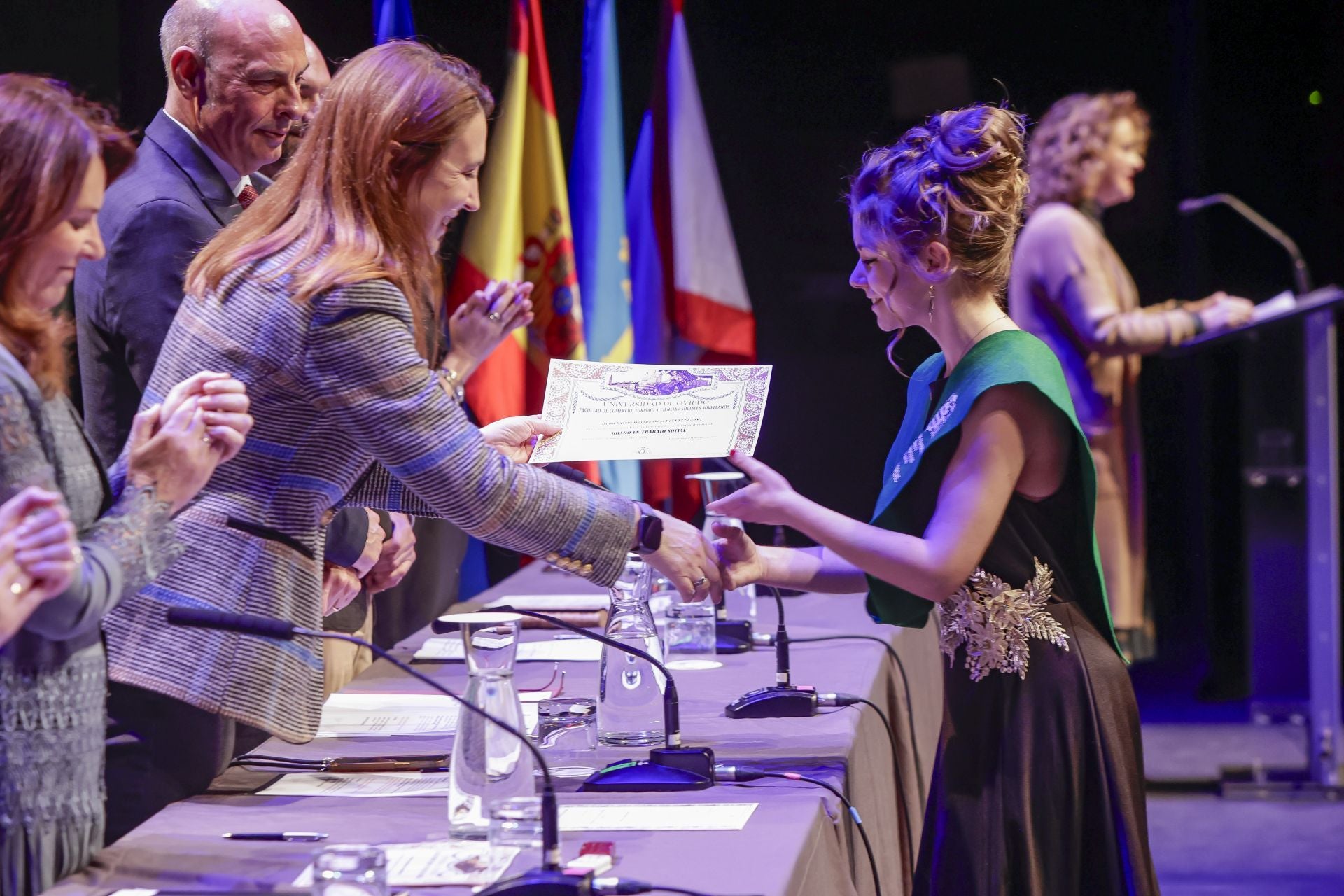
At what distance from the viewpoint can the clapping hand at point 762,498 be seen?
1871 mm

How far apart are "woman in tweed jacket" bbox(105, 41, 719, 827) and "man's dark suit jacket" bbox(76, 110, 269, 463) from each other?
0.32 meters

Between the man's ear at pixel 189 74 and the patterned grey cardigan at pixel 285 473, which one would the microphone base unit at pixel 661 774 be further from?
the man's ear at pixel 189 74

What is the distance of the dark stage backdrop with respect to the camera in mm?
5043

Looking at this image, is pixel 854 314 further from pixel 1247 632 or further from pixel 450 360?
pixel 450 360

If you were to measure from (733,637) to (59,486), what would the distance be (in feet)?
4.52

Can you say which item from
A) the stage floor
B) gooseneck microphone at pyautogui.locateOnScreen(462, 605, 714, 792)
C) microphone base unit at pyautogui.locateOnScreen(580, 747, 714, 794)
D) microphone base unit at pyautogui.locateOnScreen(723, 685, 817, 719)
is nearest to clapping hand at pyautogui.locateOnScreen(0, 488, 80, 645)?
gooseneck microphone at pyautogui.locateOnScreen(462, 605, 714, 792)

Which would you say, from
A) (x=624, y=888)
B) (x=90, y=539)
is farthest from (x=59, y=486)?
(x=624, y=888)

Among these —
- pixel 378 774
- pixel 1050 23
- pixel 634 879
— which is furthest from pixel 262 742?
pixel 1050 23

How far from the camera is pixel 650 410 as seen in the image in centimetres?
193

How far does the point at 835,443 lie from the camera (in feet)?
16.7

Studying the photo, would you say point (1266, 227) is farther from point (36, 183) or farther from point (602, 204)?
point (36, 183)

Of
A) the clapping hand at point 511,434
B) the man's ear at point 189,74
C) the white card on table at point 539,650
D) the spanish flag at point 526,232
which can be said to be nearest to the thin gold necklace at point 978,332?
the clapping hand at point 511,434

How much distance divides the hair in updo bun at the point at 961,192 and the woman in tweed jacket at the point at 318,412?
0.54 m

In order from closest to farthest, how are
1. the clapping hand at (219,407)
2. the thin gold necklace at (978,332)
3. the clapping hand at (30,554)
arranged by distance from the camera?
1. the clapping hand at (30,554)
2. the clapping hand at (219,407)
3. the thin gold necklace at (978,332)
